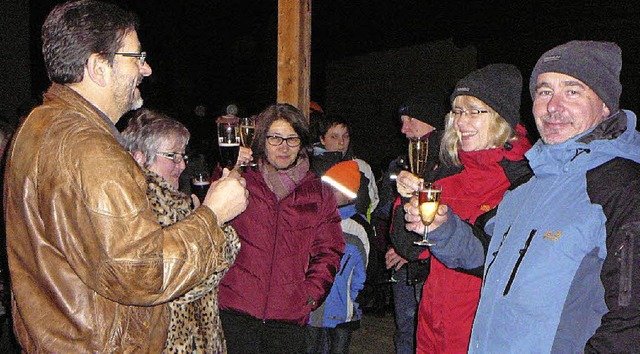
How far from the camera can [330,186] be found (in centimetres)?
476

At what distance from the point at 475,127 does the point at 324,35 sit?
10400mm

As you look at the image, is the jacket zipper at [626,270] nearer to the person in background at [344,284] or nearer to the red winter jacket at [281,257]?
the red winter jacket at [281,257]

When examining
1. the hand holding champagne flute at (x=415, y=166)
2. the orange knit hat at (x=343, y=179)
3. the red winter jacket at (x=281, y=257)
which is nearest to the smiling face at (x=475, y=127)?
the hand holding champagne flute at (x=415, y=166)

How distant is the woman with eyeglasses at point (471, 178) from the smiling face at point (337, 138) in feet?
10.6

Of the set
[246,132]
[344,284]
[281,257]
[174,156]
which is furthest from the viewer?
[344,284]

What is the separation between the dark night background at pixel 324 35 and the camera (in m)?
6.82

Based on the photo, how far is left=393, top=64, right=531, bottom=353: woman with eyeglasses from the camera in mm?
3203

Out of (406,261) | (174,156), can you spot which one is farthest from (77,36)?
(406,261)

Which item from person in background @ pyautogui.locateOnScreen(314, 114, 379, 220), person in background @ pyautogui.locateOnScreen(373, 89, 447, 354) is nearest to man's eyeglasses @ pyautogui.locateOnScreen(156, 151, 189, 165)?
person in background @ pyautogui.locateOnScreen(373, 89, 447, 354)

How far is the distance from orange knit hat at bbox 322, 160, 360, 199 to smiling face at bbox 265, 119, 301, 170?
58 centimetres

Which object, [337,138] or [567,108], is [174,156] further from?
[337,138]

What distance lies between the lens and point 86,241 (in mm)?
2025

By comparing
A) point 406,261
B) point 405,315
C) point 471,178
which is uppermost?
point 471,178

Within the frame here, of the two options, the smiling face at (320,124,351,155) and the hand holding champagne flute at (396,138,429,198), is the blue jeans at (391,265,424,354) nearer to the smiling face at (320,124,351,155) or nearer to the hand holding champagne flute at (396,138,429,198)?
the hand holding champagne flute at (396,138,429,198)
